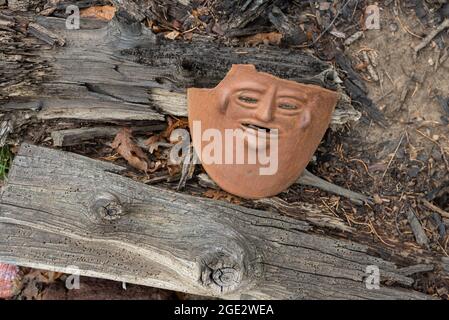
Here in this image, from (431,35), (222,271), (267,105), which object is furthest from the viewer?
(431,35)

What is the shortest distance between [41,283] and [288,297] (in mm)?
1609

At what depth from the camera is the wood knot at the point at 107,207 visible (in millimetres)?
2338

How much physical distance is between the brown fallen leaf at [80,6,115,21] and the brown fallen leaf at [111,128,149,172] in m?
0.58

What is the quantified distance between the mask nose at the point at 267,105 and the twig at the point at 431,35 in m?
0.89

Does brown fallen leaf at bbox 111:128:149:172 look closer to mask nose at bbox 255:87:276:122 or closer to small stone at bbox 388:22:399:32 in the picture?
mask nose at bbox 255:87:276:122

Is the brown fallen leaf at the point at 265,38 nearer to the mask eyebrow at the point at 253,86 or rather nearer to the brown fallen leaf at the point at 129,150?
the mask eyebrow at the point at 253,86

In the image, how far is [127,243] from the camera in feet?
7.92

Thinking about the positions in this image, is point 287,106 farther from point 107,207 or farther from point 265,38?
point 107,207

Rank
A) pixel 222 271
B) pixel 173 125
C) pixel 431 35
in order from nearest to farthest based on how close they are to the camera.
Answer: pixel 222 271 → pixel 431 35 → pixel 173 125

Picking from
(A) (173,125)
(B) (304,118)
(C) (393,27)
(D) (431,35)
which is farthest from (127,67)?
(D) (431,35)

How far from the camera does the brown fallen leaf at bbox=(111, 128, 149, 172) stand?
2.47m

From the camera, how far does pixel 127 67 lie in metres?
2.37

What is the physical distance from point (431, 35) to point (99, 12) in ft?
5.51

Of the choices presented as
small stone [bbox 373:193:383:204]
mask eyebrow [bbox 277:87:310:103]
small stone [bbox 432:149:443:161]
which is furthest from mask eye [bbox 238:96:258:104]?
small stone [bbox 432:149:443:161]
